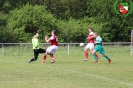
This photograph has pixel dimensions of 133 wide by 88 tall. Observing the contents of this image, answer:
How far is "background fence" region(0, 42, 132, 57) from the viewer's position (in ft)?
113

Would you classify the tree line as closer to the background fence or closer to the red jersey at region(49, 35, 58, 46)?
the background fence

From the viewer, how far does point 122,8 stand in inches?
2613

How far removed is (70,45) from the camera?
3653cm

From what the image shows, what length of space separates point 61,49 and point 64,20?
104ft

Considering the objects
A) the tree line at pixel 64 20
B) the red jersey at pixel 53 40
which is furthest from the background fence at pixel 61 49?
the tree line at pixel 64 20

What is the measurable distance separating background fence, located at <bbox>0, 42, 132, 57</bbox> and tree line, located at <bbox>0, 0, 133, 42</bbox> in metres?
15.4

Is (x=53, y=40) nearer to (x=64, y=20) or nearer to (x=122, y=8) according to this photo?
(x=122, y=8)

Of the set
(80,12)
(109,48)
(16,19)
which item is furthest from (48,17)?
(109,48)

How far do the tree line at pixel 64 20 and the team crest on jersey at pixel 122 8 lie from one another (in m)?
0.63

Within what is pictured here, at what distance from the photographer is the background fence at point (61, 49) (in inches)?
1357

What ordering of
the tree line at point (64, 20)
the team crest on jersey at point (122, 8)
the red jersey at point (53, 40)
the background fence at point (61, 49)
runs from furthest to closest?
the team crest on jersey at point (122, 8) < the tree line at point (64, 20) < the background fence at point (61, 49) < the red jersey at point (53, 40)

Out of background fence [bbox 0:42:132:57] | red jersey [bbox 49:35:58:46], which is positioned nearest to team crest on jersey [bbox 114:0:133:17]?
background fence [bbox 0:42:132:57]

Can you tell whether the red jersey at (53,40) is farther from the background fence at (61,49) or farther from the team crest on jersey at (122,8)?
the team crest on jersey at (122,8)

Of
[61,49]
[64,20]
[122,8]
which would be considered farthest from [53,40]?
[64,20]
